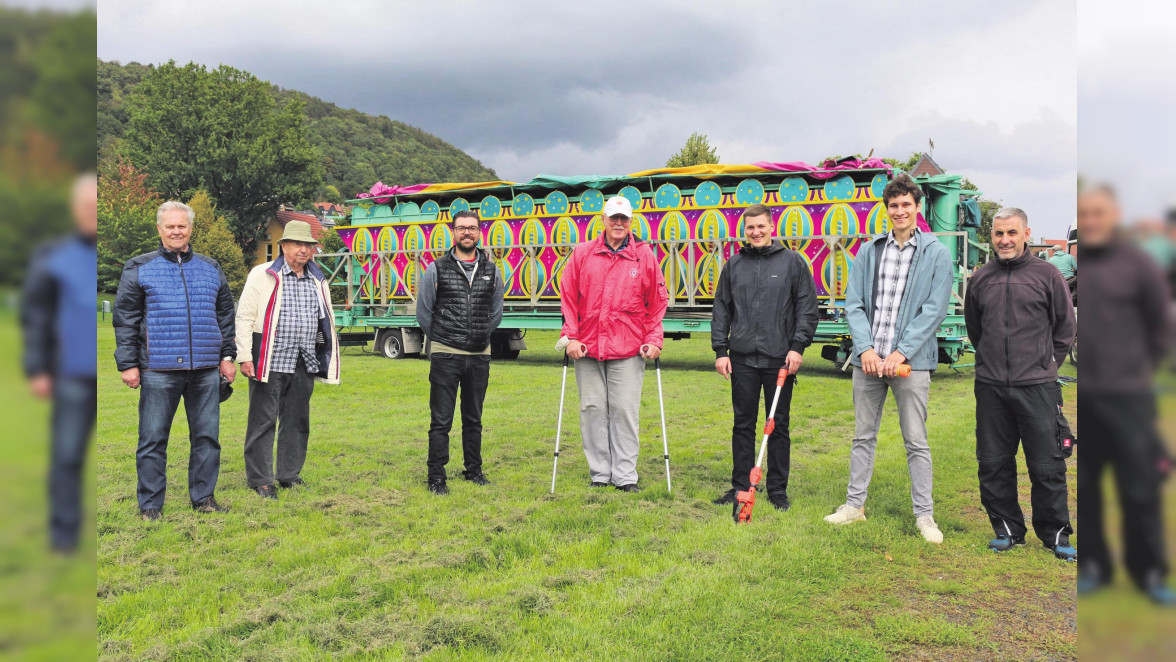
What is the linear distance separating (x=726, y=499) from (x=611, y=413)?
3.42ft

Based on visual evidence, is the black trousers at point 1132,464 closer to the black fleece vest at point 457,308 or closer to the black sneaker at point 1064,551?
the black sneaker at point 1064,551

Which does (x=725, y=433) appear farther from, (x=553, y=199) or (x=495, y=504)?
(x=553, y=199)

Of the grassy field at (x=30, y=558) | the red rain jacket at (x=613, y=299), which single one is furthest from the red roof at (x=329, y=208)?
the grassy field at (x=30, y=558)

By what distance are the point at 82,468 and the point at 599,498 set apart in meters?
4.90

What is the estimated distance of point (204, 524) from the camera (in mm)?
4641

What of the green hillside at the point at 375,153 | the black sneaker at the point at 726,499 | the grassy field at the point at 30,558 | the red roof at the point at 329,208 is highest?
the green hillside at the point at 375,153

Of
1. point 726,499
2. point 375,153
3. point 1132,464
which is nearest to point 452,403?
point 726,499

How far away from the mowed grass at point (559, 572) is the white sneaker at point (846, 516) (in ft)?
0.30

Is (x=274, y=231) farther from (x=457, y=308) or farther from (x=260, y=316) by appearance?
(x=457, y=308)

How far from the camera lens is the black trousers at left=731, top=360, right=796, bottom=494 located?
521 cm

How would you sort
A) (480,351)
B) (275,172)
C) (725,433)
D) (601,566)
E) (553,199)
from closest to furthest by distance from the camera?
(601,566), (480,351), (725,433), (553,199), (275,172)

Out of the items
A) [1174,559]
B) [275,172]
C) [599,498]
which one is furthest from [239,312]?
[275,172]

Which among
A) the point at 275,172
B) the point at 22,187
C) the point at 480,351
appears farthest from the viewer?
the point at 275,172

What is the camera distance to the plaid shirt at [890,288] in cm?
462
